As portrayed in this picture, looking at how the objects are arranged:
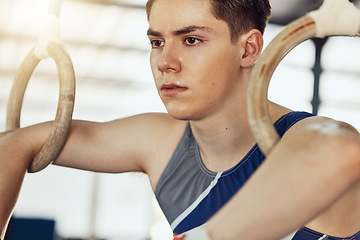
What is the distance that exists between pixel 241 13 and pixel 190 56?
187 mm

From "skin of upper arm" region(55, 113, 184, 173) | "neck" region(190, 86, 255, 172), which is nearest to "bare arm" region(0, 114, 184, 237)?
"skin of upper arm" region(55, 113, 184, 173)

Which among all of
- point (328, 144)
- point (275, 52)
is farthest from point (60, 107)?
point (328, 144)

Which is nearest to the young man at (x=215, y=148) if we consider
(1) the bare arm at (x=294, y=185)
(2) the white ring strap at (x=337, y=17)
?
(1) the bare arm at (x=294, y=185)

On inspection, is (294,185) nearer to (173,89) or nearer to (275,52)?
(275,52)

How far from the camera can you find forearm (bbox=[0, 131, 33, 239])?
46.3 inches

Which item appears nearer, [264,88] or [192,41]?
[264,88]

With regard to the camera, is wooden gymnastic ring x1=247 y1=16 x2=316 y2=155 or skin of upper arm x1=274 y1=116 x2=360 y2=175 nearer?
skin of upper arm x1=274 y1=116 x2=360 y2=175

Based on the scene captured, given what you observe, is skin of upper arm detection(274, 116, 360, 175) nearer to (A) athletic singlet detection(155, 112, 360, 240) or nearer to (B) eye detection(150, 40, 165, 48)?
(A) athletic singlet detection(155, 112, 360, 240)

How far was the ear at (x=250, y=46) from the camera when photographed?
1.13 metres

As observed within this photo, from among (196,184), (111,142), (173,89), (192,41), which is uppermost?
(192,41)

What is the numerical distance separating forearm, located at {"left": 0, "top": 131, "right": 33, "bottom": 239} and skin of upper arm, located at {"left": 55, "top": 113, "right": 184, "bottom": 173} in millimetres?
124

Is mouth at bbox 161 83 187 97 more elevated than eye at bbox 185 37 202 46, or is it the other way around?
eye at bbox 185 37 202 46

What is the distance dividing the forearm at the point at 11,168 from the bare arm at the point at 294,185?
0.65 meters

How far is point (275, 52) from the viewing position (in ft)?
2.49
